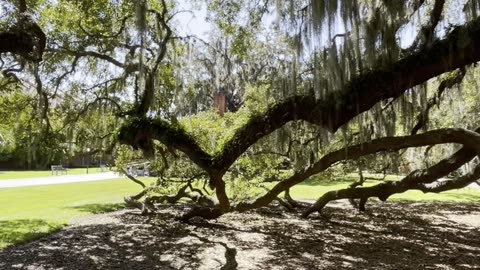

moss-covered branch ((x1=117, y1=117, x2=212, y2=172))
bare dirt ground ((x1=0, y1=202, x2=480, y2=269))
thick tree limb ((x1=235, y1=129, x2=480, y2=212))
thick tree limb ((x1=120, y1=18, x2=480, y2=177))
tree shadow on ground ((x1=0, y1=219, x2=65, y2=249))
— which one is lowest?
bare dirt ground ((x1=0, y1=202, x2=480, y2=269))

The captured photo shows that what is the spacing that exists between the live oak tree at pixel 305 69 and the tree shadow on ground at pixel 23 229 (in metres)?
2.88

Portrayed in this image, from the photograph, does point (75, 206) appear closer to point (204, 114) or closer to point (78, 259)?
point (204, 114)

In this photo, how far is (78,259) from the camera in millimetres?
6855

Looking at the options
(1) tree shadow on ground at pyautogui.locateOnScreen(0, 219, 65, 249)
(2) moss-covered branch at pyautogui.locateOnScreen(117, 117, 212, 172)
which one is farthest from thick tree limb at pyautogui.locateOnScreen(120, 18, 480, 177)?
(1) tree shadow on ground at pyautogui.locateOnScreen(0, 219, 65, 249)

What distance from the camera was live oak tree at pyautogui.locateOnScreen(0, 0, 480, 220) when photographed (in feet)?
17.4

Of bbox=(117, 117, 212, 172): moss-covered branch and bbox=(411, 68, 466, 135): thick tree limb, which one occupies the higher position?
bbox=(411, 68, 466, 135): thick tree limb

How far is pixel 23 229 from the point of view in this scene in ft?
30.5

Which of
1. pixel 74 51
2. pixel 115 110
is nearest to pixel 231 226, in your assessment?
pixel 115 110

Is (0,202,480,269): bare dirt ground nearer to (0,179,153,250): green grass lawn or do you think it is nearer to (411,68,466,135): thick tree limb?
(0,179,153,250): green grass lawn

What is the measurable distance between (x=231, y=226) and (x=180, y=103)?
317 centimetres

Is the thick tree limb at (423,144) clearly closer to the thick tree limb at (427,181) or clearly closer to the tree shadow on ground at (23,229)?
the thick tree limb at (427,181)

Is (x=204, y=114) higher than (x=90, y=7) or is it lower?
lower

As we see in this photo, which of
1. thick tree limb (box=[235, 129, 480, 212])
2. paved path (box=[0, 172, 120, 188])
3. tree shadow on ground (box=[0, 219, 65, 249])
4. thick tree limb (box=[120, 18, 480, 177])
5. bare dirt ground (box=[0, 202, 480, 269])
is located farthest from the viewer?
paved path (box=[0, 172, 120, 188])

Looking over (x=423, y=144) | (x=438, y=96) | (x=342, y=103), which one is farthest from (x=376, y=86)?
(x=438, y=96)
